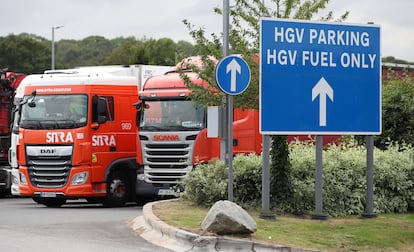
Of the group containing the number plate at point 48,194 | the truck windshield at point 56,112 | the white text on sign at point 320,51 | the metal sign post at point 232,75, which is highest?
the white text on sign at point 320,51

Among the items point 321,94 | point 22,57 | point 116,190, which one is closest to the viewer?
point 321,94

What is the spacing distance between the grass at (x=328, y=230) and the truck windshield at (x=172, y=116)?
4.95 meters

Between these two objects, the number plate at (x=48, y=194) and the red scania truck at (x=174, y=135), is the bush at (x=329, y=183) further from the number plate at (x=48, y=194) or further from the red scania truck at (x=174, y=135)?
the number plate at (x=48, y=194)

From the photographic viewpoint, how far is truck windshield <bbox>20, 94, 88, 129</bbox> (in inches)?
772

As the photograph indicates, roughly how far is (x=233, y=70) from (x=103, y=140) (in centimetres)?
801

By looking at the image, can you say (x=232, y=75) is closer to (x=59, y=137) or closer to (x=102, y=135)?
(x=102, y=135)

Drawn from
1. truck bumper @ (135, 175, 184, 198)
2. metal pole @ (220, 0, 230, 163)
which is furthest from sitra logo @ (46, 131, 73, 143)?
metal pole @ (220, 0, 230, 163)

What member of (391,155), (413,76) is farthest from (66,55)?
(391,155)

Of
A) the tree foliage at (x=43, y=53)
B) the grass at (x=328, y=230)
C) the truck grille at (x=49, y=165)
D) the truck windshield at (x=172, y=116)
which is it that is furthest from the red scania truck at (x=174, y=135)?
the tree foliage at (x=43, y=53)

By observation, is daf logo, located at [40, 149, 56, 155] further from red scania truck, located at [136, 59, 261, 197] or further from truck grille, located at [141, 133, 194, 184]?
truck grille, located at [141, 133, 194, 184]

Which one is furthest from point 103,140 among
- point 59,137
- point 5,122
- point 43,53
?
point 43,53

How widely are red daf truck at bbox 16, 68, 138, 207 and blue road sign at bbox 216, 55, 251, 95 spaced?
7.55 metres

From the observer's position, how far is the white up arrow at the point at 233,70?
499 inches

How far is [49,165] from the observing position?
1984cm
